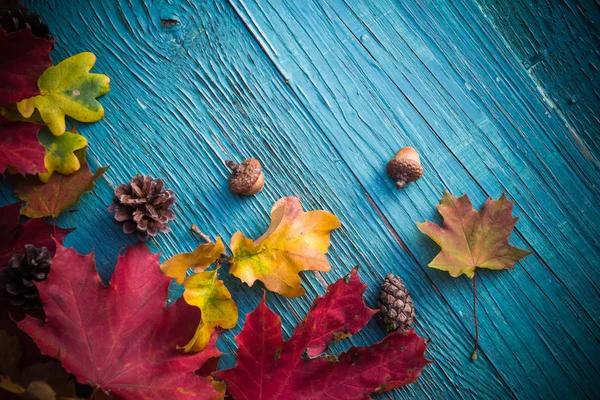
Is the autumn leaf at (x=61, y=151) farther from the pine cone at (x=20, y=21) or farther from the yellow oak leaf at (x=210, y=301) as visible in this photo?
the yellow oak leaf at (x=210, y=301)

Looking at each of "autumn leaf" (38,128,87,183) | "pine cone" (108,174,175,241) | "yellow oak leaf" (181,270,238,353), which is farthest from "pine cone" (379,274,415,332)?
"autumn leaf" (38,128,87,183)

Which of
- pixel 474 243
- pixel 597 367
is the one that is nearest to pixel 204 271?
pixel 474 243

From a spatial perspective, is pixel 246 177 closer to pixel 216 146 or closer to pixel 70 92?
pixel 216 146

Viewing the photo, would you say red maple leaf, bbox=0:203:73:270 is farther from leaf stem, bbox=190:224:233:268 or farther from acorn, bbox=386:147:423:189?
acorn, bbox=386:147:423:189

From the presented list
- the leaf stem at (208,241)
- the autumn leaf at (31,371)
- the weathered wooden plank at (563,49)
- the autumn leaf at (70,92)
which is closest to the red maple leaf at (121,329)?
Answer: the autumn leaf at (31,371)

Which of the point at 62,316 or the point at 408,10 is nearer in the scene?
the point at 62,316

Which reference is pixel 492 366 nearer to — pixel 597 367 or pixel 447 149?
pixel 597 367
